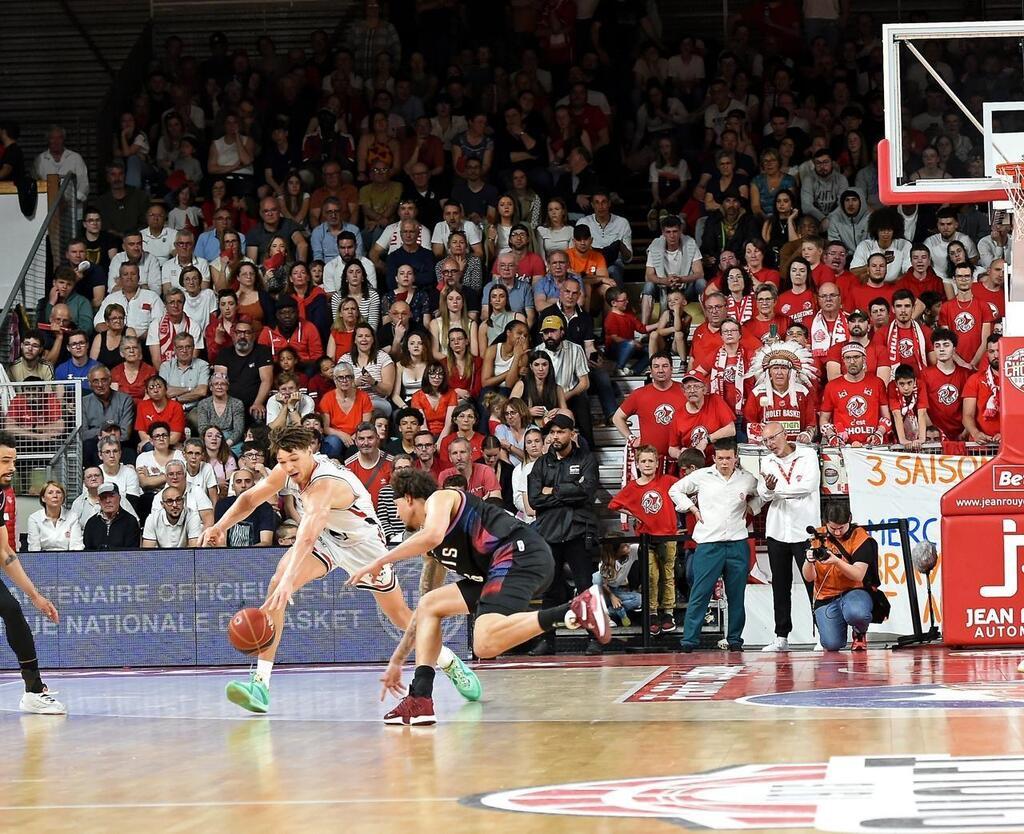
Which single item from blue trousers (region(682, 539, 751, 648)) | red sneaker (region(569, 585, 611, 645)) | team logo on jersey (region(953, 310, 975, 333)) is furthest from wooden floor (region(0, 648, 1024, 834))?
team logo on jersey (region(953, 310, 975, 333))

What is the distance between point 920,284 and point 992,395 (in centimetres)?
207

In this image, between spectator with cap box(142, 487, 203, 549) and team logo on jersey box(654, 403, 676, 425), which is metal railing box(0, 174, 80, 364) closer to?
spectator with cap box(142, 487, 203, 549)

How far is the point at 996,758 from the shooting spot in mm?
7770

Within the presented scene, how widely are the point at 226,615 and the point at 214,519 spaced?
4.82 ft

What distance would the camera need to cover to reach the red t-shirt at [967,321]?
1758 cm

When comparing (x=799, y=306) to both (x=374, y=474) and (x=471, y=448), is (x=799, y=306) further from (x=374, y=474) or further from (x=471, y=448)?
(x=374, y=474)

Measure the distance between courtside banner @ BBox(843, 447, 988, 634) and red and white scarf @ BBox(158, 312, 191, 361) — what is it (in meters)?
8.41

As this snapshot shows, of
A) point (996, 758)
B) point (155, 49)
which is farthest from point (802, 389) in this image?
point (155, 49)

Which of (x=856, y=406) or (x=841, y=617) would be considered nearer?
(x=841, y=617)

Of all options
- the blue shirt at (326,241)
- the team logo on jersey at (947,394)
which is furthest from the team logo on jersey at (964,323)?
the blue shirt at (326,241)

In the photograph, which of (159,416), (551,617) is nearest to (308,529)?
(551,617)

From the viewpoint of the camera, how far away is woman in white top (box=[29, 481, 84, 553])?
56.0 feet

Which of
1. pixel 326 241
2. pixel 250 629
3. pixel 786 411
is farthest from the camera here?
pixel 326 241

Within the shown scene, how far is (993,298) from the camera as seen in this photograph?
1778 cm
